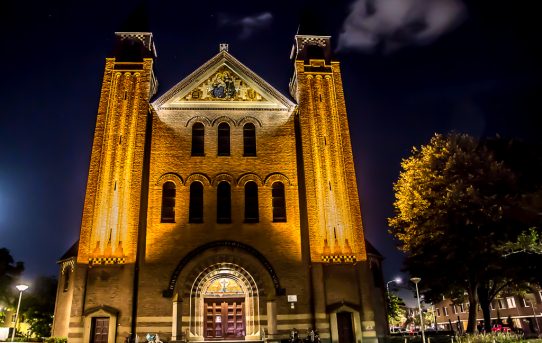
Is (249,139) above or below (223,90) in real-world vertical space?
below

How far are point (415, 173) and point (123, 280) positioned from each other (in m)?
16.8

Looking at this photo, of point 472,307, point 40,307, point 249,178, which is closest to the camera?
point 472,307

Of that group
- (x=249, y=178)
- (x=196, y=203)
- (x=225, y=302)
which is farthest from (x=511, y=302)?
(x=196, y=203)

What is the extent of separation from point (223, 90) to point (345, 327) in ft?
49.5

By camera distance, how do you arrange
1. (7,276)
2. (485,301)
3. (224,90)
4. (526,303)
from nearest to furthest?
(485,301) → (224,90) → (7,276) → (526,303)

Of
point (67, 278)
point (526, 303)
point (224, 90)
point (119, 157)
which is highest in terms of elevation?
point (224, 90)

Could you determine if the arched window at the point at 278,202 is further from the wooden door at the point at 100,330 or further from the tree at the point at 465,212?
the wooden door at the point at 100,330

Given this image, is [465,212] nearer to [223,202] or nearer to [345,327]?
[345,327]

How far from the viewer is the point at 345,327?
902 inches

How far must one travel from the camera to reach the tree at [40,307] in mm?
46781

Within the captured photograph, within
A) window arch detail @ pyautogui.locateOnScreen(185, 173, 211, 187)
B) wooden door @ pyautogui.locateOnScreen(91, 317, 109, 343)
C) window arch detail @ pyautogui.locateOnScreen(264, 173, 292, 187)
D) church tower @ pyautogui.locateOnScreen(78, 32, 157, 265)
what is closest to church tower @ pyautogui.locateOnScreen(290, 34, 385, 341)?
window arch detail @ pyautogui.locateOnScreen(264, 173, 292, 187)

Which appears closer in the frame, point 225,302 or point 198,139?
point 225,302

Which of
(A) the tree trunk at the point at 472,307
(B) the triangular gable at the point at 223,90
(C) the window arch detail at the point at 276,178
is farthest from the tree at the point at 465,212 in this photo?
(B) the triangular gable at the point at 223,90

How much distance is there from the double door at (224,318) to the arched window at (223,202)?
4244 mm
